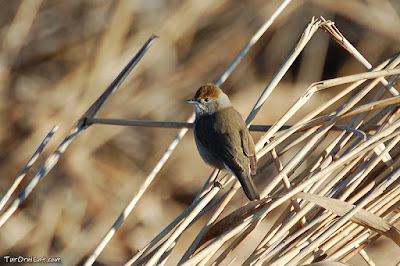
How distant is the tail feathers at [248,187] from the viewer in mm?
2250

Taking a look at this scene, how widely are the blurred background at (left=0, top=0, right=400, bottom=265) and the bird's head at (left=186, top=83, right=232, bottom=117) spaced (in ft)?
1.82

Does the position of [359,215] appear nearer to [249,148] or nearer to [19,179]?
[249,148]

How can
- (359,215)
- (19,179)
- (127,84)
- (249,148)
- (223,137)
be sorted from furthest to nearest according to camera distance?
1. (127,84)
2. (223,137)
3. (249,148)
4. (19,179)
5. (359,215)

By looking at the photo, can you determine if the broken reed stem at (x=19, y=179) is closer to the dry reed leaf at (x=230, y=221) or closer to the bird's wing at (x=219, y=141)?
the dry reed leaf at (x=230, y=221)

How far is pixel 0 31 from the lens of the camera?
329cm

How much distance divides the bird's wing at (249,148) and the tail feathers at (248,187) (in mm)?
106

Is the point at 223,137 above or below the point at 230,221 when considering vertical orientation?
above

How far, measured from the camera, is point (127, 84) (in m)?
3.62

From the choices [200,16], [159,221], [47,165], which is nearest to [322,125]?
[47,165]

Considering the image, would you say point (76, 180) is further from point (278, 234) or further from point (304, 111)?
point (278, 234)

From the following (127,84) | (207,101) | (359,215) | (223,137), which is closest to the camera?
(359,215)

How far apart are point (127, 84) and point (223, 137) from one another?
1.09 m

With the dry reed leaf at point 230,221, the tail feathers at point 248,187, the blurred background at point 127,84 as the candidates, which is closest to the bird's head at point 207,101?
the blurred background at point 127,84

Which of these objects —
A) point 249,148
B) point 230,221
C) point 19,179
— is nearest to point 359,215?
point 230,221
